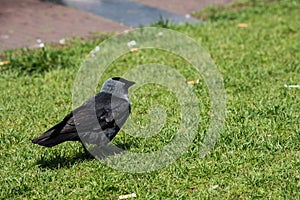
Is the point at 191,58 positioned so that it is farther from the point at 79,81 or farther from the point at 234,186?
the point at 234,186

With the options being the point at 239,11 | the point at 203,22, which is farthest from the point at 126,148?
the point at 239,11

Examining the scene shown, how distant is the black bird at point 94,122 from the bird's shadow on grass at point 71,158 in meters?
0.12

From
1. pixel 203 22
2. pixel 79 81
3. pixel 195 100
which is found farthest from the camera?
pixel 203 22

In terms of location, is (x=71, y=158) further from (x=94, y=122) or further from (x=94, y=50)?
(x=94, y=50)

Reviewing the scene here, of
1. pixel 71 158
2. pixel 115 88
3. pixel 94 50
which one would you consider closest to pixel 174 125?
pixel 115 88

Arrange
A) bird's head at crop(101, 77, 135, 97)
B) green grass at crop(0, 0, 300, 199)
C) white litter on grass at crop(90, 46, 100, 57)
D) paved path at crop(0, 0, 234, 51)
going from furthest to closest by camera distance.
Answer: paved path at crop(0, 0, 234, 51) → white litter on grass at crop(90, 46, 100, 57) → bird's head at crop(101, 77, 135, 97) → green grass at crop(0, 0, 300, 199)

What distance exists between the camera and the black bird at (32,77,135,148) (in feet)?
17.0

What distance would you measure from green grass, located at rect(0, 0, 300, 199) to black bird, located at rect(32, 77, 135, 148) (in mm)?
271

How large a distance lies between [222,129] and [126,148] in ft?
3.48

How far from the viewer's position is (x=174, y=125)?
6227mm

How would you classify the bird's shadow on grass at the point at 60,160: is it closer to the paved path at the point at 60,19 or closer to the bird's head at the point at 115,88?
the bird's head at the point at 115,88

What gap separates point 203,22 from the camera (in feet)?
35.0

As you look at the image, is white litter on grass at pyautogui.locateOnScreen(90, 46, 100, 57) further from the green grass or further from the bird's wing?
the bird's wing

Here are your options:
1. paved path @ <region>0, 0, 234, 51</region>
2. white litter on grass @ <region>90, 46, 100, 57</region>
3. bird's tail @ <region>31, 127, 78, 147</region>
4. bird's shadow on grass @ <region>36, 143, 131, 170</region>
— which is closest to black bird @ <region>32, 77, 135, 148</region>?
bird's tail @ <region>31, 127, 78, 147</region>
